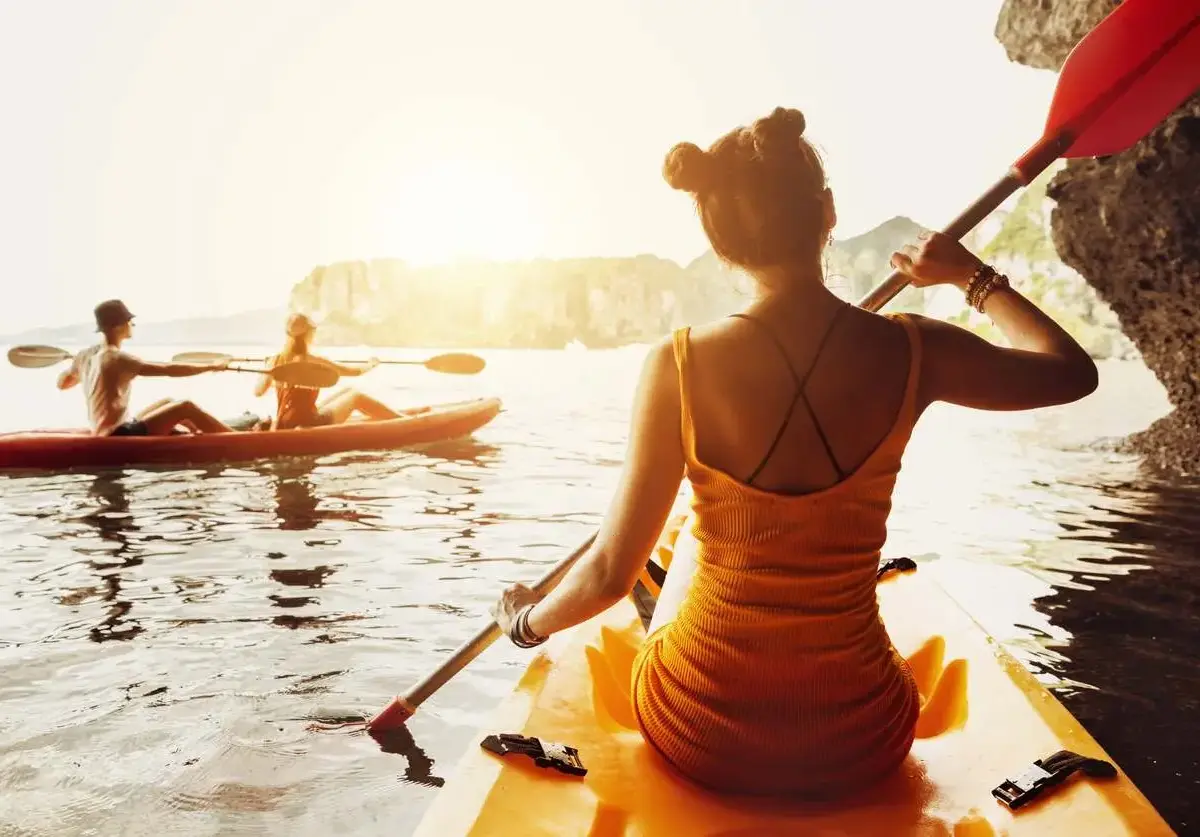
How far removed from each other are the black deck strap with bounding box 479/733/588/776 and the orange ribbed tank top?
0.67 ft

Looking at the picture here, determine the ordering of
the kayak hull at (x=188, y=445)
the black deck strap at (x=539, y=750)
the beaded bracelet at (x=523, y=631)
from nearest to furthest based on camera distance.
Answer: the black deck strap at (x=539, y=750), the beaded bracelet at (x=523, y=631), the kayak hull at (x=188, y=445)

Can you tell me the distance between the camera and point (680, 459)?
1573 mm

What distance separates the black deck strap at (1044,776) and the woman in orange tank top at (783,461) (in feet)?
0.77

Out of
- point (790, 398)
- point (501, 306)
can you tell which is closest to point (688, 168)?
point (790, 398)

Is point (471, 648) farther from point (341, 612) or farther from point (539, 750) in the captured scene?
point (341, 612)

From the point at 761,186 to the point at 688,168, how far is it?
124 millimetres

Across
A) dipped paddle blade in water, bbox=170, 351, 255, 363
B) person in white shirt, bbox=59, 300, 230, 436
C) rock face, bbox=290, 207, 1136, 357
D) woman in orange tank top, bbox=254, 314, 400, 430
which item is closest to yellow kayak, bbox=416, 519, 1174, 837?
person in white shirt, bbox=59, 300, 230, 436

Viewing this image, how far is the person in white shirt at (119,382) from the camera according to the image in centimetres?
781

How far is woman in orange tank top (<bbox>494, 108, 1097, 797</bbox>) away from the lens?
4.99 feet

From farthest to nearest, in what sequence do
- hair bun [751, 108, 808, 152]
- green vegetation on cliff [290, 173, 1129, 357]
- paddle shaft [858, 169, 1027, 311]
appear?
green vegetation on cliff [290, 173, 1129, 357], paddle shaft [858, 169, 1027, 311], hair bun [751, 108, 808, 152]

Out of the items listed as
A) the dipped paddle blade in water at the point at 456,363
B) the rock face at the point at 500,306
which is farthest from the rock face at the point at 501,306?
the dipped paddle blade in water at the point at 456,363

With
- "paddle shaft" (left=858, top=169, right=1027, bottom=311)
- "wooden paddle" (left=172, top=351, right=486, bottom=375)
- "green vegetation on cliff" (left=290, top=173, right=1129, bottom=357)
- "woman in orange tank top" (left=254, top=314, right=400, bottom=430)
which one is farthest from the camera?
"green vegetation on cliff" (left=290, top=173, right=1129, bottom=357)

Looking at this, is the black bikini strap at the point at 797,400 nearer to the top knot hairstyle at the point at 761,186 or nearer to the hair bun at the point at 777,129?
the top knot hairstyle at the point at 761,186

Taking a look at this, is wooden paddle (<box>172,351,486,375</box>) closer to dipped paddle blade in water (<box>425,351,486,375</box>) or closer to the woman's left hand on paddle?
dipped paddle blade in water (<box>425,351,486,375</box>)
